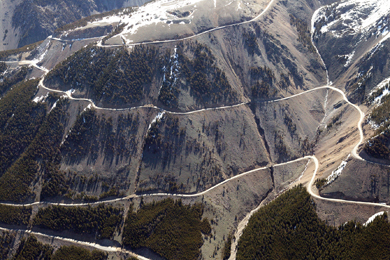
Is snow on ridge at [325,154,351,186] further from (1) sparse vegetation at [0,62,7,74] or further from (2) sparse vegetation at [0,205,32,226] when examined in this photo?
(1) sparse vegetation at [0,62,7,74]

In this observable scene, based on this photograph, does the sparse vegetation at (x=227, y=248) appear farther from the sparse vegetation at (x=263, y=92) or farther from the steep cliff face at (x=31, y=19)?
the steep cliff face at (x=31, y=19)

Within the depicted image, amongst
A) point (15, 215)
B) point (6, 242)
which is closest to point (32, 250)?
point (6, 242)

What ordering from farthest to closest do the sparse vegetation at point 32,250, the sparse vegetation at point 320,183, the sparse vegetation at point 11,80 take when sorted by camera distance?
the sparse vegetation at point 11,80 < the sparse vegetation at point 320,183 < the sparse vegetation at point 32,250

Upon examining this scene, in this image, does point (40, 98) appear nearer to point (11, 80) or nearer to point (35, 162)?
point (11, 80)

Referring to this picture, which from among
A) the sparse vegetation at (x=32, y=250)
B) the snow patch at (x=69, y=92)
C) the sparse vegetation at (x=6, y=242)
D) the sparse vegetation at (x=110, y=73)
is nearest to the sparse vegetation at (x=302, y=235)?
the sparse vegetation at (x=32, y=250)

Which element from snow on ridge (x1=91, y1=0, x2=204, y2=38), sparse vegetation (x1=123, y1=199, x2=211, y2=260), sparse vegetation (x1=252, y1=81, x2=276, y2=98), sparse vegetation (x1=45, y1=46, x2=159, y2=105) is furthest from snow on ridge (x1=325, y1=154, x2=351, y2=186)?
snow on ridge (x1=91, y1=0, x2=204, y2=38)

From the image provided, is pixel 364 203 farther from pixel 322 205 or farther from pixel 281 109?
pixel 281 109
